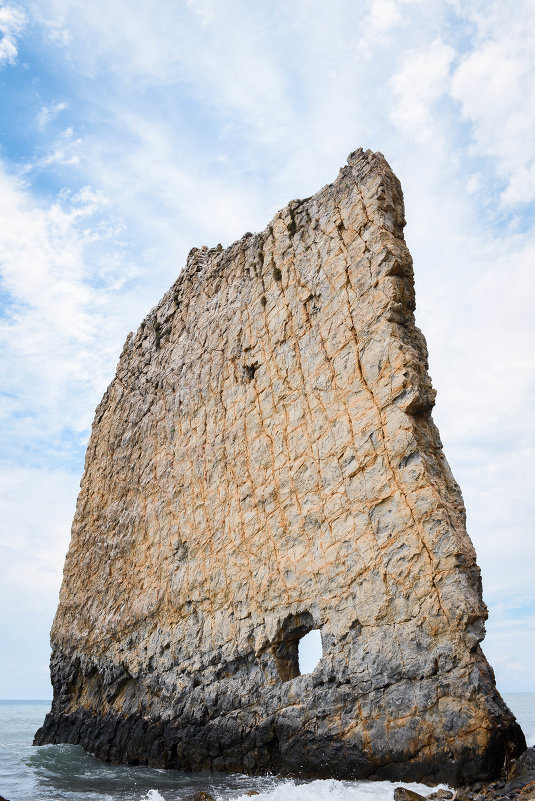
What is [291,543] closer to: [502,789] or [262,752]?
[262,752]

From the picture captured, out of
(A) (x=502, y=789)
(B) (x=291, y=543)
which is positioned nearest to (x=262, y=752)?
(B) (x=291, y=543)

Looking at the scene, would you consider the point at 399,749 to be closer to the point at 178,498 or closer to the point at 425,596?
the point at 425,596

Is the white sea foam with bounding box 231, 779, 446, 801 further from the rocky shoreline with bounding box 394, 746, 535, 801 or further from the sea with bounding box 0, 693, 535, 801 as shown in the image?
the rocky shoreline with bounding box 394, 746, 535, 801

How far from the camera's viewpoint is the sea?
891cm

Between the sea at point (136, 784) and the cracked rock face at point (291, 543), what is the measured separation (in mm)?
430

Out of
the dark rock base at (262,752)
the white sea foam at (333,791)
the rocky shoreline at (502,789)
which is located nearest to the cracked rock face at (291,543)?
the dark rock base at (262,752)

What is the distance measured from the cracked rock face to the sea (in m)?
0.43

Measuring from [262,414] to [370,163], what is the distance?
5900 mm

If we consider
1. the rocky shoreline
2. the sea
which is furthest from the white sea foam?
the rocky shoreline

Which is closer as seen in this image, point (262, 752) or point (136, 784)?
point (262, 752)

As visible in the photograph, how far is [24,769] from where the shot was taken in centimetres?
1512

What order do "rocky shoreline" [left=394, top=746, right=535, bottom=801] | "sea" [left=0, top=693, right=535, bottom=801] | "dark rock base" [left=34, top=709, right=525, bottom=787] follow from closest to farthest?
"rocky shoreline" [left=394, top=746, right=535, bottom=801], "dark rock base" [left=34, top=709, right=525, bottom=787], "sea" [left=0, top=693, right=535, bottom=801]

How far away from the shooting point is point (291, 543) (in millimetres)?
12414

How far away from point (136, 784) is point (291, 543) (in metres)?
5.33
